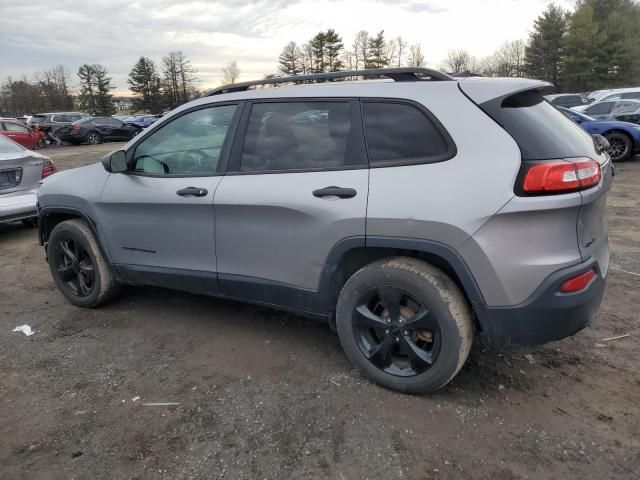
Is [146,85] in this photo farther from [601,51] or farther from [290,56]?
[601,51]

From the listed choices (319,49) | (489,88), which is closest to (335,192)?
(489,88)

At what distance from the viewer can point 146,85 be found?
75188 millimetres

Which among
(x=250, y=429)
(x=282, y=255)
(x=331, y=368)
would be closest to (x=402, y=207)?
(x=282, y=255)

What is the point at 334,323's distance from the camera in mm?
3256

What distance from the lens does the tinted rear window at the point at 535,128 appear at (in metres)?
2.50

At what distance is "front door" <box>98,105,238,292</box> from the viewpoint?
3.46 m

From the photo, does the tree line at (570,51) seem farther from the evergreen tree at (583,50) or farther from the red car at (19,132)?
the red car at (19,132)

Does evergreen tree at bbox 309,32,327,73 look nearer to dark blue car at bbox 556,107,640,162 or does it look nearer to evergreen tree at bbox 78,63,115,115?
evergreen tree at bbox 78,63,115,115

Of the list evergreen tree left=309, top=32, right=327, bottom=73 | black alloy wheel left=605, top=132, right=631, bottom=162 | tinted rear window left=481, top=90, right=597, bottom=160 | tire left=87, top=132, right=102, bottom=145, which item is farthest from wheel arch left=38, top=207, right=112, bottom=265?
evergreen tree left=309, top=32, right=327, bottom=73

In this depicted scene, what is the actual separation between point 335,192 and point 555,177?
1.12 meters

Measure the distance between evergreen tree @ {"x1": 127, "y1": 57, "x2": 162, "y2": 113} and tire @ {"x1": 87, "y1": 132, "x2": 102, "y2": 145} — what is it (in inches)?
1923

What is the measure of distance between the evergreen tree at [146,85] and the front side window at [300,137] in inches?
3034

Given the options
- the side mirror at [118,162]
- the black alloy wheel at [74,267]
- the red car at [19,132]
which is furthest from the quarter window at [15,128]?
the side mirror at [118,162]

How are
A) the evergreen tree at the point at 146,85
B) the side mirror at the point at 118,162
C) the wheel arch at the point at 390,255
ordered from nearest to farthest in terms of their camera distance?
the wheel arch at the point at 390,255 → the side mirror at the point at 118,162 → the evergreen tree at the point at 146,85
